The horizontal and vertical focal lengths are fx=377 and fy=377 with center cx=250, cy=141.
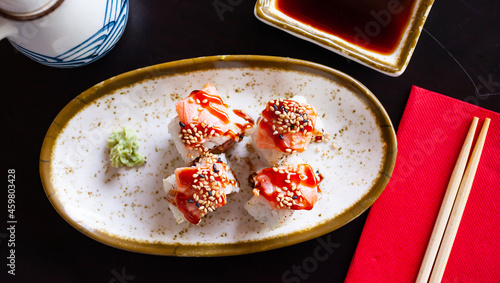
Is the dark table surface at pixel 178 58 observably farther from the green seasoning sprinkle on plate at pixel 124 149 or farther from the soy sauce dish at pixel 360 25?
the green seasoning sprinkle on plate at pixel 124 149

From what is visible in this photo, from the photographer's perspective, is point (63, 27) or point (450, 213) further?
point (450, 213)

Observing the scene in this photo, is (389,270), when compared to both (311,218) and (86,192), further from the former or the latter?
(86,192)

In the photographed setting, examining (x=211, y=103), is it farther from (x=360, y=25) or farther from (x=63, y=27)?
(x=360, y=25)

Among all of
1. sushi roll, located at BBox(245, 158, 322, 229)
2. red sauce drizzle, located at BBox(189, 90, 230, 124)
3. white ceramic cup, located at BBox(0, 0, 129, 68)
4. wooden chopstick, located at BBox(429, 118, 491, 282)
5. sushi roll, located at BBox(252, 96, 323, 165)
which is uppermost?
white ceramic cup, located at BBox(0, 0, 129, 68)

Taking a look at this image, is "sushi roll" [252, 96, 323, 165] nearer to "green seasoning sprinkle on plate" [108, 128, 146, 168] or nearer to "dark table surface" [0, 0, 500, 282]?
"dark table surface" [0, 0, 500, 282]

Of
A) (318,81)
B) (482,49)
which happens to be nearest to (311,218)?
(318,81)

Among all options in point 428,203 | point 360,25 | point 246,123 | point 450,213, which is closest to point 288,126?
point 246,123

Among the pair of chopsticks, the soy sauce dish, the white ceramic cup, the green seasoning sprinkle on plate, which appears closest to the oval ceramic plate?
the green seasoning sprinkle on plate
